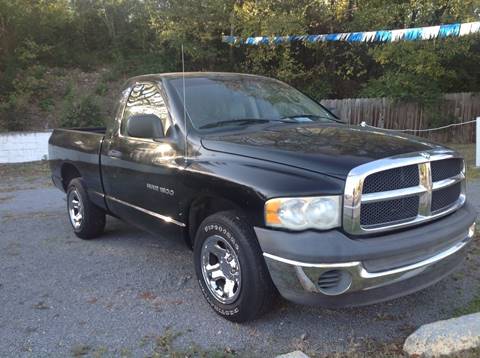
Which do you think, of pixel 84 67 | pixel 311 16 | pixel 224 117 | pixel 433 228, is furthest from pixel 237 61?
pixel 433 228

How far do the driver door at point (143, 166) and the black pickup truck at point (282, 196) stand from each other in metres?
0.02

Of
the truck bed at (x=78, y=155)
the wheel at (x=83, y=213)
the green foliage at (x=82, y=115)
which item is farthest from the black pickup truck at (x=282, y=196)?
the green foliage at (x=82, y=115)

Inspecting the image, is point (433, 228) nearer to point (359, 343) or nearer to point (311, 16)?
point (359, 343)

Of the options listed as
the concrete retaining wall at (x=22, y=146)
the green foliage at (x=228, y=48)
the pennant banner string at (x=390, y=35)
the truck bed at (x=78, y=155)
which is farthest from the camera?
the green foliage at (x=228, y=48)

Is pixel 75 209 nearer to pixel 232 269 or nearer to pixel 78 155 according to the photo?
pixel 78 155

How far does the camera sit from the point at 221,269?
3646 millimetres

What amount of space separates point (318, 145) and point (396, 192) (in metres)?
0.64

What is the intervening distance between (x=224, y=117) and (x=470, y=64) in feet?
56.5

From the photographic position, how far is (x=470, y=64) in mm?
18578

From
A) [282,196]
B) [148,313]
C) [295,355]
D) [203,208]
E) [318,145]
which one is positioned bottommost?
[148,313]

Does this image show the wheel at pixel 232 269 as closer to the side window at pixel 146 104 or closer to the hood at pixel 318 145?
the hood at pixel 318 145

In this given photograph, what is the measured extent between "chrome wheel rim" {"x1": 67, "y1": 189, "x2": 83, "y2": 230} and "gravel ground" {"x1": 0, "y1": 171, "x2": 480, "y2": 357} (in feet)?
1.69

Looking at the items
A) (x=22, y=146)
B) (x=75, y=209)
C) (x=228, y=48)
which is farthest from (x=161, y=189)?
(x=228, y=48)

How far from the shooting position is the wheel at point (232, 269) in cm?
332
